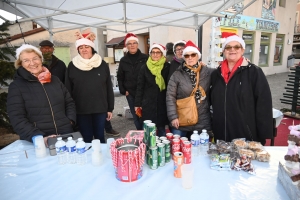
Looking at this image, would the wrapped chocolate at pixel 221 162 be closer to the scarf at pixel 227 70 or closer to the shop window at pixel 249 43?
the scarf at pixel 227 70

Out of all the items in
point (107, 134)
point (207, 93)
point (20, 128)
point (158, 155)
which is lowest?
point (107, 134)

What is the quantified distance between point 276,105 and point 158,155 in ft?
20.2

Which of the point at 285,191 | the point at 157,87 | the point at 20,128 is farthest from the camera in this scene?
the point at 157,87

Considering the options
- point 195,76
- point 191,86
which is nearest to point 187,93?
point 191,86

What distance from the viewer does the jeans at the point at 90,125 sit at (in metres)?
2.91

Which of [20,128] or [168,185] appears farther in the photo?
[20,128]

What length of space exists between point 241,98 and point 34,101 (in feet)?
6.65

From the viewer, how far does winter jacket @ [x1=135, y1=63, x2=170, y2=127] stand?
9.45ft

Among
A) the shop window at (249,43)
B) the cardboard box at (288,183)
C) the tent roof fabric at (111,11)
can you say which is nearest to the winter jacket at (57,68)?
the tent roof fabric at (111,11)

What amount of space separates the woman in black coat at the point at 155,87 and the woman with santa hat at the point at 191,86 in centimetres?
50

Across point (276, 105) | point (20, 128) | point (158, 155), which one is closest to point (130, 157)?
point (158, 155)

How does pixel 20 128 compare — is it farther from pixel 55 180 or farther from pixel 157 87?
pixel 157 87

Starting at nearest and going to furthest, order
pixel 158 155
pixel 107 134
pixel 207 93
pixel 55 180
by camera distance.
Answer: pixel 55 180, pixel 158 155, pixel 207 93, pixel 107 134

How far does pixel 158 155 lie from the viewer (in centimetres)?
154
